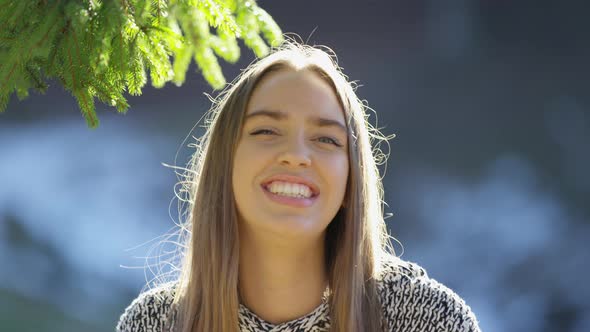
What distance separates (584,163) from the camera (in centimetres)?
428

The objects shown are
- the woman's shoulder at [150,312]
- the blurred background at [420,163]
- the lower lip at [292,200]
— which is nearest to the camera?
the lower lip at [292,200]

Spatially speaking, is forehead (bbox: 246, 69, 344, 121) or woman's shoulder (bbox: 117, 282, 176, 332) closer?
forehead (bbox: 246, 69, 344, 121)

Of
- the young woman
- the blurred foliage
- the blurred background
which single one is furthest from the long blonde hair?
the blurred background

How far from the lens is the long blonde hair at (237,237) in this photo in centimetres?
202

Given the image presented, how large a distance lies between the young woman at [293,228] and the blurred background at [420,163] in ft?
6.79

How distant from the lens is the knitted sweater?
6.52 feet

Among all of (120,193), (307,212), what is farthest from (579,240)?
(307,212)

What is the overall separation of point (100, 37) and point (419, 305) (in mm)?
1017

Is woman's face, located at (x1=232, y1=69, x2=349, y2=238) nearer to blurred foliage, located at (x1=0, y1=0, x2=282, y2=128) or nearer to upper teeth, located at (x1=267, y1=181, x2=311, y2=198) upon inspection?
upper teeth, located at (x1=267, y1=181, x2=311, y2=198)

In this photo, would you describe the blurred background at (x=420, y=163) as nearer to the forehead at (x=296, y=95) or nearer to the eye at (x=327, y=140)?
the forehead at (x=296, y=95)

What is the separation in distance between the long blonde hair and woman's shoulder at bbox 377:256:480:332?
3 centimetres

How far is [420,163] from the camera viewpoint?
4277 mm

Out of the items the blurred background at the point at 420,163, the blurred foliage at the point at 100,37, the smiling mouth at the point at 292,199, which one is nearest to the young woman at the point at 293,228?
the smiling mouth at the point at 292,199

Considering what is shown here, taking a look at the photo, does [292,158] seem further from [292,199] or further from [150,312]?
[150,312]
